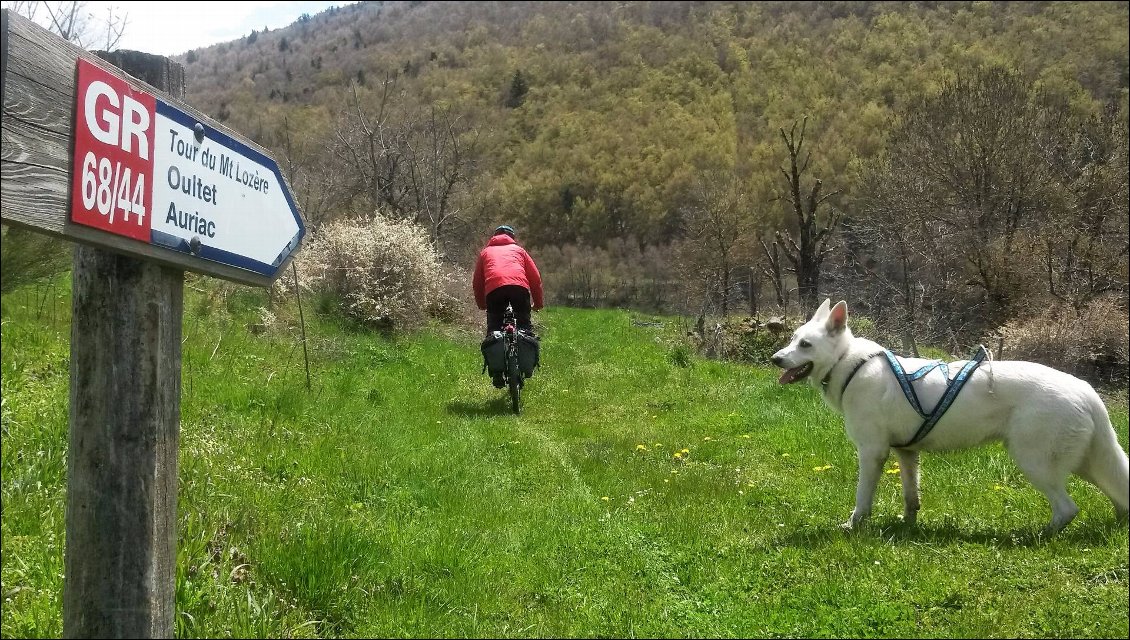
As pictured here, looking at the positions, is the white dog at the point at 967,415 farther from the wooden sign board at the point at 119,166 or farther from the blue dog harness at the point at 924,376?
the wooden sign board at the point at 119,166

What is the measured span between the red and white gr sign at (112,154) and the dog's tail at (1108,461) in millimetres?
4738

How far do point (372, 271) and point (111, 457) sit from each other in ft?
44.0

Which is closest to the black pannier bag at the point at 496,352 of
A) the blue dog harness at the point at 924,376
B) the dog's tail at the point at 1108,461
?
the blue dog harness at the point at 924,376

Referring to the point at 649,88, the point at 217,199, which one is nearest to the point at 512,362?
the point at 217,199

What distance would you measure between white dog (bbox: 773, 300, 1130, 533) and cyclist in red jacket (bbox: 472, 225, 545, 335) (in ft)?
16.1

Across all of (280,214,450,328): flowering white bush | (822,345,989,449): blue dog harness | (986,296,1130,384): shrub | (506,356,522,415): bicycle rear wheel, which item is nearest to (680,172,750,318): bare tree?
(986,296,1130,384): shrub

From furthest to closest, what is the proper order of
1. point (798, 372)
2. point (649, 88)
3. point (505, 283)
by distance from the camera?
point (649, 88) < point (505, 283) < point (798, 372)

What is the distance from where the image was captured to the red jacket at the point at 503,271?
9.26 metres

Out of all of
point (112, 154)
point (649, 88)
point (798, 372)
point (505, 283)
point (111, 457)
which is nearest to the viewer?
point (112, 154)

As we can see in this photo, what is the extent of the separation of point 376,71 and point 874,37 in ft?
209

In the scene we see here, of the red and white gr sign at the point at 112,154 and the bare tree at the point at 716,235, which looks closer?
the red and white gr sign at the point at 112,154

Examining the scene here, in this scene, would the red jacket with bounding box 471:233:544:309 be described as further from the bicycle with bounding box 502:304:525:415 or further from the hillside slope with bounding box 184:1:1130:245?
the hillside slope with bounding box 184:1:1130:245

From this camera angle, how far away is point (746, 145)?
2450 inches

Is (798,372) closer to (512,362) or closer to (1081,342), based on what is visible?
(512,362)
